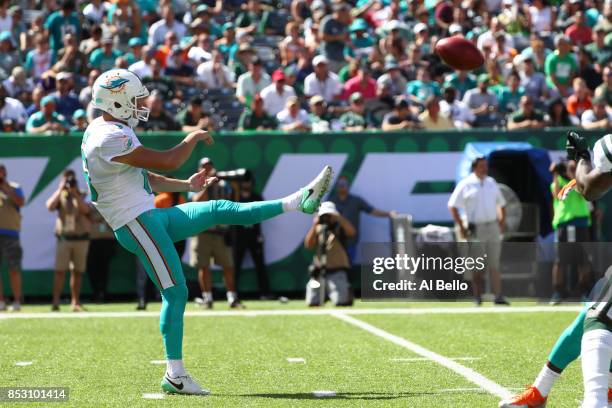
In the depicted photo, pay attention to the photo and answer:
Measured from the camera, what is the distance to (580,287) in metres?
14.4

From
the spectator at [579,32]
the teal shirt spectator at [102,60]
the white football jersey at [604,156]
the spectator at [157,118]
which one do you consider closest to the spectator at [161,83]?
the spectator at [157,118]

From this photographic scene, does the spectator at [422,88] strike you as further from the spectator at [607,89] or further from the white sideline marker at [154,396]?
the white sideline marker at [154,396]

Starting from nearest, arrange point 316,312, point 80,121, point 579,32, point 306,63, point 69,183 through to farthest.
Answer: point 316,312
point 69,183
point 80,121
point 306,63
point 579,32

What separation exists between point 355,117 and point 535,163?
8.03 ft

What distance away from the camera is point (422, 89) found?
57.1 ft

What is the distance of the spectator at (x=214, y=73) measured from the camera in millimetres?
16734

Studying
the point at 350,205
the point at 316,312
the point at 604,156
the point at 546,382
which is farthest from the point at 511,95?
the point at 604,156

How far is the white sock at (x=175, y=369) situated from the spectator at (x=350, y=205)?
820 cm

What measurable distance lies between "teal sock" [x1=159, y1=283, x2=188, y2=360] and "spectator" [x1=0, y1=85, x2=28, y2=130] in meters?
8.98

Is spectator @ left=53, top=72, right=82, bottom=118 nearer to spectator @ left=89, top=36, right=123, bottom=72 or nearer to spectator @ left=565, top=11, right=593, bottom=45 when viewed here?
spectator @ left=89, top=36, right=123, bottom=72

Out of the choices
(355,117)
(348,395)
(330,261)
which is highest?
(355,117)

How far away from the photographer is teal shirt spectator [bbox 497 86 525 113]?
17.1 metres

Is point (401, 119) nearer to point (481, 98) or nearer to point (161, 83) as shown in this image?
point (481, 98)

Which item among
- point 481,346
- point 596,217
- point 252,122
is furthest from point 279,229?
point 481,346
